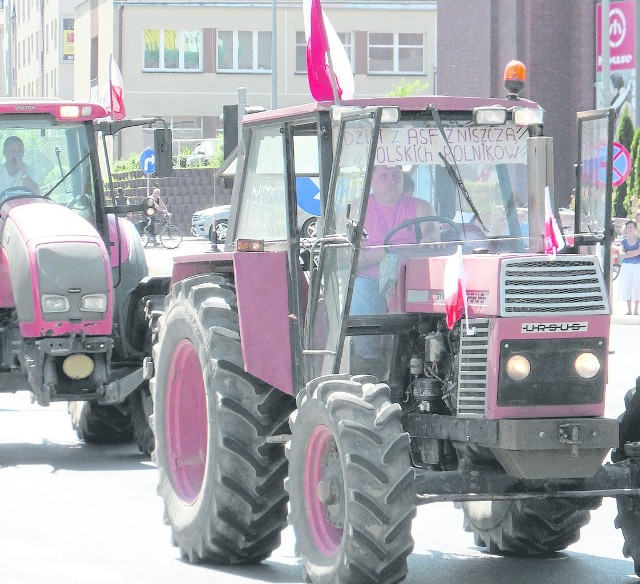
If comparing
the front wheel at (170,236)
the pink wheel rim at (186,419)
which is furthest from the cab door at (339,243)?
the front wheel at (170,236)

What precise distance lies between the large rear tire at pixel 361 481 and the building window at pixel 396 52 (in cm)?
6986

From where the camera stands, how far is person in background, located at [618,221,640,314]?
88.6 ft

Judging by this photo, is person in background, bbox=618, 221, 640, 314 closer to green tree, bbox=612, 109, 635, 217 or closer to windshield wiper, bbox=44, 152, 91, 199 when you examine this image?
windshield wiper, bbox=44, 152, 91, 199

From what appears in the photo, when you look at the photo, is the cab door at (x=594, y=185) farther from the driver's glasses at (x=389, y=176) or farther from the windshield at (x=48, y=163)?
the windshield at (x=48, y=163)

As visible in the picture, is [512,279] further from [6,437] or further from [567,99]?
[567,99]

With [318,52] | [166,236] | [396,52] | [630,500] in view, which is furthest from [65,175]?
[396,52]

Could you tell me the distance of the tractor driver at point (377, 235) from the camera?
7867 millimetres

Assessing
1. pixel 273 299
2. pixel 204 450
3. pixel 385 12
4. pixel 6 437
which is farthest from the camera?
pixel 385 12

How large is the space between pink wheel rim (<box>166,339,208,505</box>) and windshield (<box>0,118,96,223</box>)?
14.3ft

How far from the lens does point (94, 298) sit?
12.4 m

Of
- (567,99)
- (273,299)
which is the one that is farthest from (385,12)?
(273,299)

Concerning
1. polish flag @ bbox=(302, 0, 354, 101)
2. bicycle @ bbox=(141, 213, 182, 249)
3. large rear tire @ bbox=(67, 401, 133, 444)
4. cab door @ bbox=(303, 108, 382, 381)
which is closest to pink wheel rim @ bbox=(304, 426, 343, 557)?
cab door @ bbox=(303, 108, 382, 381)

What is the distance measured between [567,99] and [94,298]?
46.8 metres

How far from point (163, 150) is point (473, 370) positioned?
629 centimetres
